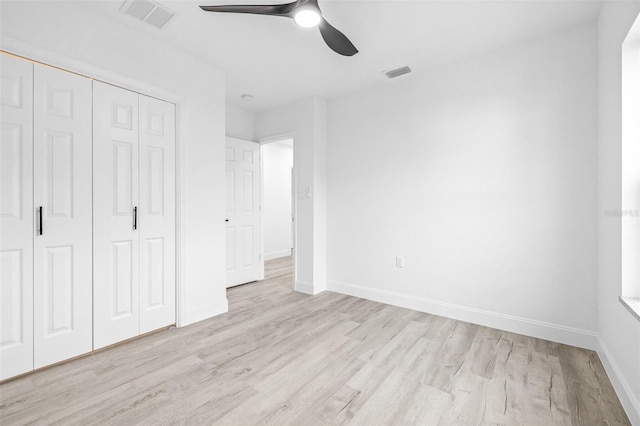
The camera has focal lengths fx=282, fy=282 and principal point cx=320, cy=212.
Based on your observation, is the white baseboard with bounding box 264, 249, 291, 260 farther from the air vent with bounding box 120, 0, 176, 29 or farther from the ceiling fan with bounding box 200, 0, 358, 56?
the ceiling fan with bounding box 200, 0, 358, 56

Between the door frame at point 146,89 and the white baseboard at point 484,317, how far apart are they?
1991 millimetres

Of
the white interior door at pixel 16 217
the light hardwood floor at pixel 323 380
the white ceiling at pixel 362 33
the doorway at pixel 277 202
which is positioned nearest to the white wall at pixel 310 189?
the white ceiling at pixel 362 33

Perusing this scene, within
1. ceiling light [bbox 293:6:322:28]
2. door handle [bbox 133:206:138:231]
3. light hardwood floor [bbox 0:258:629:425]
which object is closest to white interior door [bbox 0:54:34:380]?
light hardwood floor [bbox 0:258:629:425]

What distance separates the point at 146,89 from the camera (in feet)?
8.14

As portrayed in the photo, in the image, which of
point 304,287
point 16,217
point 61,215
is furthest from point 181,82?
point 304,287

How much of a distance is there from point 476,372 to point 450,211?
153 cm

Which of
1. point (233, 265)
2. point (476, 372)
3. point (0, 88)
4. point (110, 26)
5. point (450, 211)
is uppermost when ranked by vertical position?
point (110, 26)

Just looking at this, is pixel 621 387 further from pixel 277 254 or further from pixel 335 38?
pixel 277 254

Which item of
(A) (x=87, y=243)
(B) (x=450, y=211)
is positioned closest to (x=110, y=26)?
Result: (A) (x=87, y=243)

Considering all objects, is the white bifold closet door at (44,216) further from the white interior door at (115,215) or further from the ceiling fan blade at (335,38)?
the ceiling fan blade at (335,38)

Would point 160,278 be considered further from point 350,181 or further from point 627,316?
point 627,316

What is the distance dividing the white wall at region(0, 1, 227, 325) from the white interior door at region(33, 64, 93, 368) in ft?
0.63

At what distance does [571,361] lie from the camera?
211 centimetres

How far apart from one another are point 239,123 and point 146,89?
185cm
